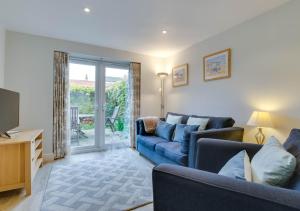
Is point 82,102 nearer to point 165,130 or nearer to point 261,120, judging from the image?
point 165,130

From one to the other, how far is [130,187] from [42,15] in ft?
8.80

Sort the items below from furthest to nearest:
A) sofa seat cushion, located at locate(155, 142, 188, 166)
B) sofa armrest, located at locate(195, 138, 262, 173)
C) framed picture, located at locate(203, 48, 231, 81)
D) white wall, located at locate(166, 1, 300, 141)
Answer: framed picture, located at locate(203, 48, 231, 81) < sofa seat cushion, located at locate(155, 142, 188, 166) < white wall, located at locate(166, 1, 300, 141) < sofa armrest, located at locate(195, 138, 262, 173)

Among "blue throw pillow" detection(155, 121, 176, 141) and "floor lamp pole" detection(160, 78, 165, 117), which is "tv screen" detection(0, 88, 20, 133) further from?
"floor lamp pole" detection(160, 78, 165, 117)

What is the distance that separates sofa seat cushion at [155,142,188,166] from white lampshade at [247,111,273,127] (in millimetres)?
1004

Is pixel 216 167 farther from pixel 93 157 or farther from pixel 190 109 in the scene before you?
pixel 93 157

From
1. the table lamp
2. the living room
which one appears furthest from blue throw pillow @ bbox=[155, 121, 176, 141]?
the table lamp

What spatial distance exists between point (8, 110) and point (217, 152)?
2.61 meters

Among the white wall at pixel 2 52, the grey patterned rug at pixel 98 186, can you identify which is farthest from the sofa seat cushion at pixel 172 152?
the white wall at pixel 2 52

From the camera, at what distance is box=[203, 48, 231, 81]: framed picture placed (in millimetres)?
3043

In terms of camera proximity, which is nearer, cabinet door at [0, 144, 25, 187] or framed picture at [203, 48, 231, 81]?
cabinet door at [0, 144, 25, 187]

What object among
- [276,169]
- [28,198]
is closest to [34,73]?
[28,198]

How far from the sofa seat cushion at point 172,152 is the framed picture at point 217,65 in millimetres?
1393

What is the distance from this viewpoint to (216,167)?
165 cm

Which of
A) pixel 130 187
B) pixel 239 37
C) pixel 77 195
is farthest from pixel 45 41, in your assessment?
pixel 239 37
